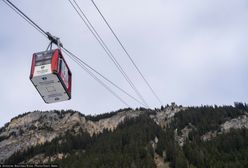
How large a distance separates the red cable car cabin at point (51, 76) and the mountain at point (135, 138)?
58.8m

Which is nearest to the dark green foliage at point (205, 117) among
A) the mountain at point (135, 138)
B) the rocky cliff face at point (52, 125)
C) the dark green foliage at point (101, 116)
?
the mountain at point (135, 138)

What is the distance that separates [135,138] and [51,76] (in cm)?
11270

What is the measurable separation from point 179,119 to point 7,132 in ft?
321

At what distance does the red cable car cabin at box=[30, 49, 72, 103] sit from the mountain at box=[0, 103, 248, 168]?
58.8 metres

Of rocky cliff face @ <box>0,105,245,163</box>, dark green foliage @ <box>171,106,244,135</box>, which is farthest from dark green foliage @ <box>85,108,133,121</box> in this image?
dark green foliage @ <box>171,106,244,135</box>

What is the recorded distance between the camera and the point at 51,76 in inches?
725

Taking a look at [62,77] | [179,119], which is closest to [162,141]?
[179,119]

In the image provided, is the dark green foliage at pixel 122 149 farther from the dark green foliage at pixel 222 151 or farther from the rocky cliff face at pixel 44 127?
the rocky cliff face at pixel 44 127

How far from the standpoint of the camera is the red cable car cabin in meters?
18.5

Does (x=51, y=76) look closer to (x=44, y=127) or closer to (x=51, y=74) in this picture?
(x=51, y=74)

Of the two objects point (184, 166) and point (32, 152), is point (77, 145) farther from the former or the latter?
point (184, 166)

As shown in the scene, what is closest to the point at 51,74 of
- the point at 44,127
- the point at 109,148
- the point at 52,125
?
the point at 109,148

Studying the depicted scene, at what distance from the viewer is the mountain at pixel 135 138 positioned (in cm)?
10125

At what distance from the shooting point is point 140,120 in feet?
529
